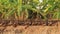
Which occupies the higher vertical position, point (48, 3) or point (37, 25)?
point (48, 3)

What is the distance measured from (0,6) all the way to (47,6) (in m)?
0.63

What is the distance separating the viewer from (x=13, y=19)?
1496 millimetres

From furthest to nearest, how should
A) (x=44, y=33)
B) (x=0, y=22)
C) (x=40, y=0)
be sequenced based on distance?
(x=40, y=0)
(x=0, y=22)
(x=44, y=33)

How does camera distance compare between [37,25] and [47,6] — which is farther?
[47,6]

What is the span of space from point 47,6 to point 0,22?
0.64 m

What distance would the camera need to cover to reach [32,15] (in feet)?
5.13

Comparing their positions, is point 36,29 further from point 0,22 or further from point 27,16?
point 0,22

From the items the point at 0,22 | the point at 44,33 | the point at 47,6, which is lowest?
the point at 44,33

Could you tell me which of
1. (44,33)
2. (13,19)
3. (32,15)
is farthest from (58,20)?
(13,19)

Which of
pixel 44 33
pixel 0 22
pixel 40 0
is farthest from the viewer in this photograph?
pixel 40 0

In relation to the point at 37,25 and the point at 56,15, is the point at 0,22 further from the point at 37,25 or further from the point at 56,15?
the point at 56,15

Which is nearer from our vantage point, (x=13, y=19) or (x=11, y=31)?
(x=11, y=31)

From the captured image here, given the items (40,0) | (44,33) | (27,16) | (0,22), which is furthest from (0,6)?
(44,33)

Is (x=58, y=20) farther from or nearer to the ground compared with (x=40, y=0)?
nearer to the ground
